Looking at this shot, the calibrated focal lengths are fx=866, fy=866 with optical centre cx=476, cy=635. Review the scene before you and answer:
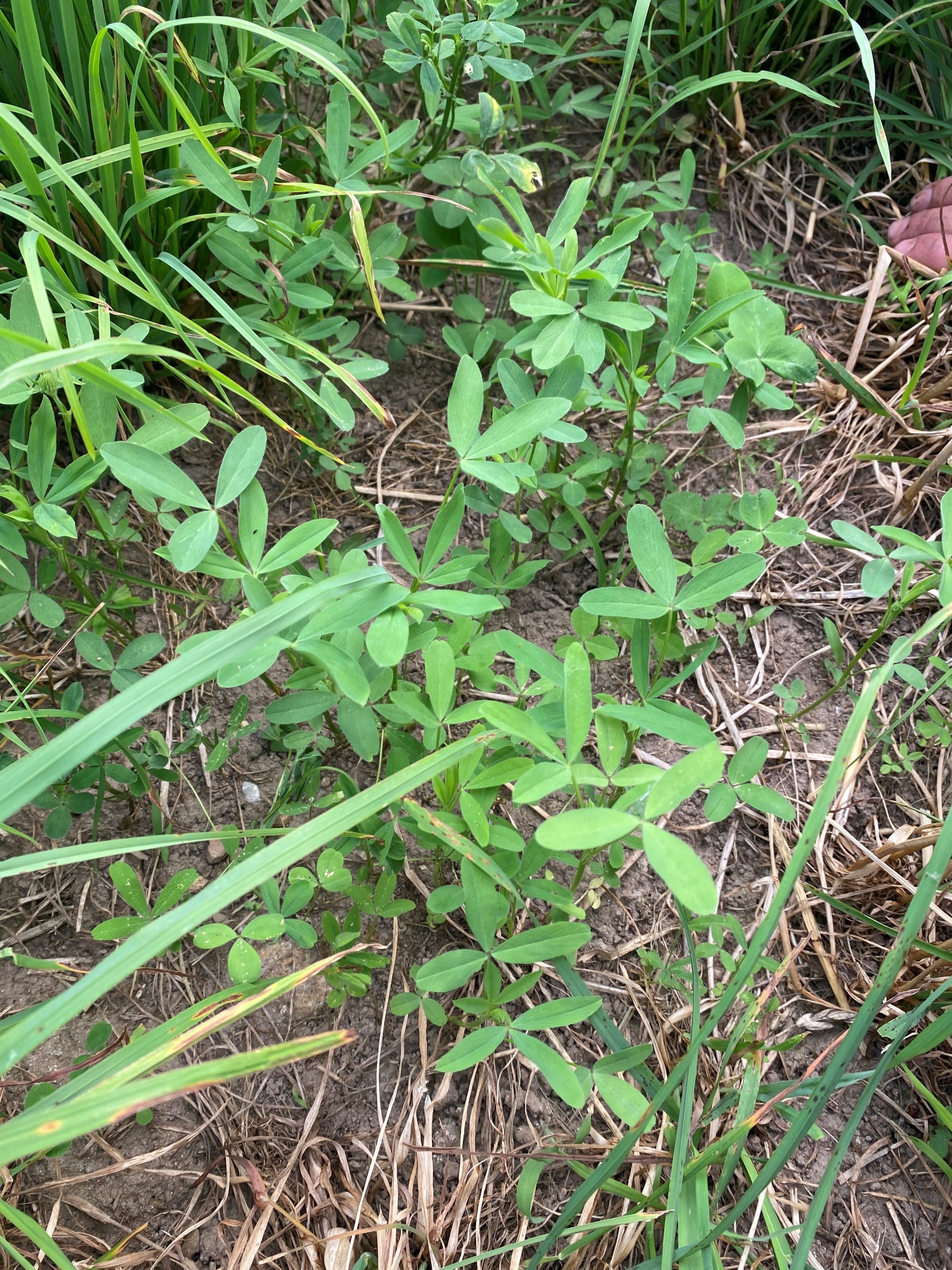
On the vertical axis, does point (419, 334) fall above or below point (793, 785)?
above

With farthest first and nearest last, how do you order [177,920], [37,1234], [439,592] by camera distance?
[439,592], [37,1234], [177,920]

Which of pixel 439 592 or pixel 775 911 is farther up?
pixel 439 592

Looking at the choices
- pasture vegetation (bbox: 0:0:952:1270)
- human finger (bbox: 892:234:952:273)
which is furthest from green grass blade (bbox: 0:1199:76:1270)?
human finger (bbox: 892:234:952:273)

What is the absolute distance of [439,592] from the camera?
4.22 feet

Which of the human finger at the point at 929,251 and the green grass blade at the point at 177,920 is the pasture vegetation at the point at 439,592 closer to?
the green grass blade at the point at 177,920

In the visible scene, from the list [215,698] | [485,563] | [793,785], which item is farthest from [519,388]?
[793,785]

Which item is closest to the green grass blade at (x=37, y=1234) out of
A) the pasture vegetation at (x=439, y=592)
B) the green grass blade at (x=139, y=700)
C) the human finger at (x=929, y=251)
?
the pasture vegetation at (x=439, y=592)

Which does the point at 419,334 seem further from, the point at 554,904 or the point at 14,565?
the point at 554,904

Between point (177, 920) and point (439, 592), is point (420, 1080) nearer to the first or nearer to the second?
point (177, 920)

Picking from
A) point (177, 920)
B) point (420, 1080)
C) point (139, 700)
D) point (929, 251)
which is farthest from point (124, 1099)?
point (929, 251)

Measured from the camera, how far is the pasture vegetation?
3.85 ft

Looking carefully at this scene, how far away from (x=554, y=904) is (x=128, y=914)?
2.52 feet

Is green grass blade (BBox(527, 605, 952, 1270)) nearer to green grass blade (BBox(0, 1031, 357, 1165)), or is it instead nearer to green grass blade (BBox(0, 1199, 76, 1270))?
green grass blade (BBox(0, 1031, 357, 1165))

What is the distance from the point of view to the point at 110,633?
165 centimetres
